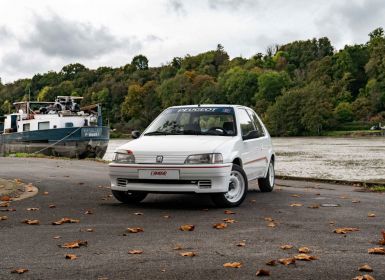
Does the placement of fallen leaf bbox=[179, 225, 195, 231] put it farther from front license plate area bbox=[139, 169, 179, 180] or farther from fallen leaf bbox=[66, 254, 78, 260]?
fallen leaf bbox=[66, 254, 78, 260]

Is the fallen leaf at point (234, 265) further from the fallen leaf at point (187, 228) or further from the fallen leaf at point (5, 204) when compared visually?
the fallen leaf at point (5, 204)

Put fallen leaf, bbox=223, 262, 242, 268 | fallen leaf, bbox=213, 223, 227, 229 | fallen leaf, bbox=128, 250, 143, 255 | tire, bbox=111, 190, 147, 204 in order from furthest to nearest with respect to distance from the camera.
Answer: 1. tire, bbox=111, 190, 147, 204
2. fallen leaf, bbox=213, 223, 227, 229
3. fallen leaf, bbox=128, 250, 143, 255
4. fallen leaf, bbox=223, 262, 242, 268

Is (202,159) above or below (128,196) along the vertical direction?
above

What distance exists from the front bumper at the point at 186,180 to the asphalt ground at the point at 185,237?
1.21ft

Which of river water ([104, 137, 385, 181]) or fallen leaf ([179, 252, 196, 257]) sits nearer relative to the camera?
fallen leaf ([179, 252, 196, 257])

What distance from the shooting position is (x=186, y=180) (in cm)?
891

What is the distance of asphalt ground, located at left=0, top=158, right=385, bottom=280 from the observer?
16.3 feet

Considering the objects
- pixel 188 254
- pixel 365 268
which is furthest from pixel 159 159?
pixel 365 268

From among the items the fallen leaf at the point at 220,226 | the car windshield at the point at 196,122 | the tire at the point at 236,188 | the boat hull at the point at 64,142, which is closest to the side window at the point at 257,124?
the car windshield at the point at 196,122

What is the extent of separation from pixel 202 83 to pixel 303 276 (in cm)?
15842

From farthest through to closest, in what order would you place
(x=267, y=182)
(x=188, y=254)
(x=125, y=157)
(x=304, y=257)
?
(x=267, y=182) < (x=125, y=157) < (x=188, y=254) < (x=304, y=257)

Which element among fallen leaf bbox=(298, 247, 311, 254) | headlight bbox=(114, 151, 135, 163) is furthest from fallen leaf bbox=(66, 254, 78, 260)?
headlight bbox=(114, 151, 135, 163)

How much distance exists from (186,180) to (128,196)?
1400 millimetres

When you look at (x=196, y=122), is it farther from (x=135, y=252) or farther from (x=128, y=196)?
(x=135, y=252)
